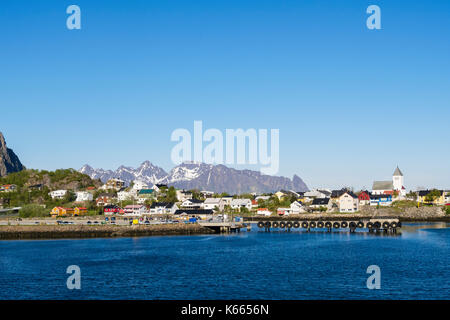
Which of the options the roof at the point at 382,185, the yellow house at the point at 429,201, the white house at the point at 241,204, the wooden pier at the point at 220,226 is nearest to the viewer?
the wooden pier at the point at 220,226

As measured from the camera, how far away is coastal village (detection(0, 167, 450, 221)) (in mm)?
139000

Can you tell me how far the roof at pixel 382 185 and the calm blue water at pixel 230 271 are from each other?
106 metres

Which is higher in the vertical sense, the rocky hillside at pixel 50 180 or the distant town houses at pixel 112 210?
the rocky hillside at pixel 50 180

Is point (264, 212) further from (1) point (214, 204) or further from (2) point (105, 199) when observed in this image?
(2) point (105, 199)

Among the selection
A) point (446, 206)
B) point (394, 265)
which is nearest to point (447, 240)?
point (394, 265)

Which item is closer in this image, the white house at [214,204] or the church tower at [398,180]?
the white house at [214,204]

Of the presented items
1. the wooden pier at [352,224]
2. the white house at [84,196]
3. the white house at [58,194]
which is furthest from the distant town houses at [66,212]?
the wooden pier at [352,224]

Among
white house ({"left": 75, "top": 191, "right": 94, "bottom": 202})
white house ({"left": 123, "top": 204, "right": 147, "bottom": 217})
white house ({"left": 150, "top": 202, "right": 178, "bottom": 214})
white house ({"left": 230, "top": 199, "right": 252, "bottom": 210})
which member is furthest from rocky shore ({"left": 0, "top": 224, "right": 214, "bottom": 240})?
white house ({"left": 75, "top": 191, "right": 94, "bottom": 202})

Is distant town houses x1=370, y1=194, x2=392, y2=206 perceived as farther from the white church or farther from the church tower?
the church tower

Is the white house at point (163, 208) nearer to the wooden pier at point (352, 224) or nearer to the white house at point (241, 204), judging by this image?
the white house at point (241, 204)

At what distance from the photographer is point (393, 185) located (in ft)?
561

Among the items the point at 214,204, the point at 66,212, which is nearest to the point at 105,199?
the point at 66,212

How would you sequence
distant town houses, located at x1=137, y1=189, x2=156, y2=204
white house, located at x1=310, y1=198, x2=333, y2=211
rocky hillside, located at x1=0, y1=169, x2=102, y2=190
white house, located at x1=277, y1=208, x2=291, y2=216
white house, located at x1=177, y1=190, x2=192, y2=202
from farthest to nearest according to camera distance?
rocky hillside, located at x1=0, y1=169, x2=102, y2=190 < white house, located at x1=177, y1=190, x2=192, y2=202 < distant town houses, located at x1=137, y1=189, x2=156, y2=204 < white house, located at x1=310, y1=198, x2=333, y2=211 < white house, located at x1=277, y1=208, x2=291, y2=216

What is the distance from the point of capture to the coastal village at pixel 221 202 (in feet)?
456
